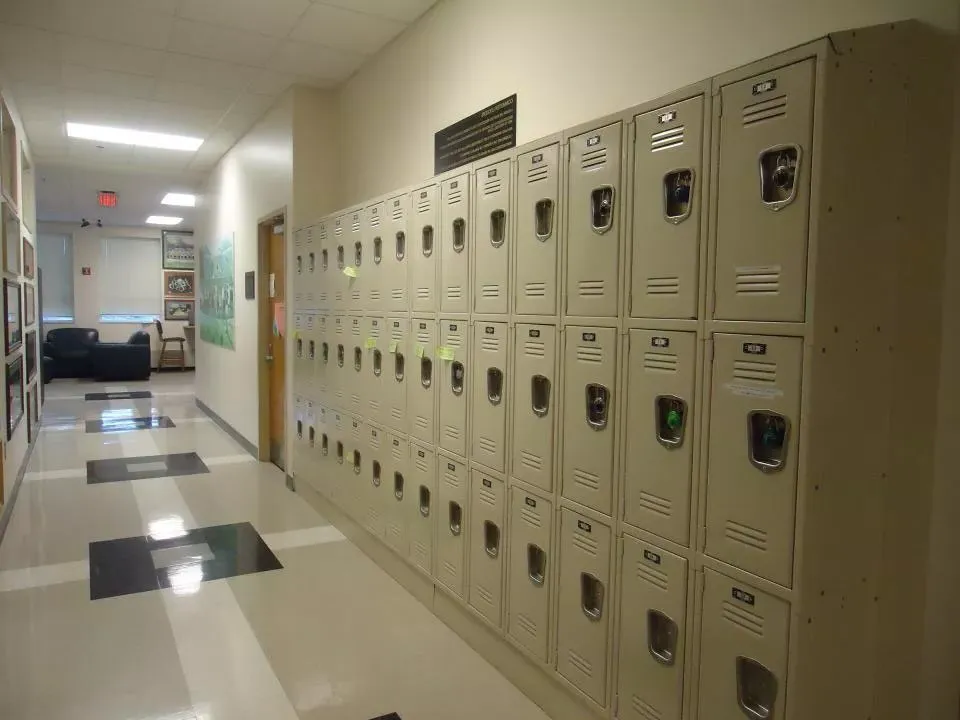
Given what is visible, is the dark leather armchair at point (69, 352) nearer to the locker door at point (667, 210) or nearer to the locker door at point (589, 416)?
the locker door at point (589, 416)

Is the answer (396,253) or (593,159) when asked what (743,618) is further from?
(396,253)

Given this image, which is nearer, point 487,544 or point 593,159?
point 593,159

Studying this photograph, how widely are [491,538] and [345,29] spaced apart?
3.25m

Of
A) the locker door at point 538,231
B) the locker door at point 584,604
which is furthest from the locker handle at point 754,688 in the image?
the locker door at point 538,231

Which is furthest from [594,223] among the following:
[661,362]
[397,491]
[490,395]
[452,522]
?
[397,491]

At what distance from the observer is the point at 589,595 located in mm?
2254

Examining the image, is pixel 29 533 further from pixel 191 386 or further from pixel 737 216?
pixel 191 386

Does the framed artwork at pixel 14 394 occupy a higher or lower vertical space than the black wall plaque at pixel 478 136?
lower

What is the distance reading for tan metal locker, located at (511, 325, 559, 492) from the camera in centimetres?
238

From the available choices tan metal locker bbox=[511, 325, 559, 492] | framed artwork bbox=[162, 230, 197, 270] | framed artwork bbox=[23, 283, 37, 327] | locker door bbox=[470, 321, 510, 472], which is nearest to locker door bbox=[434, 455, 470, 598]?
locker door bbox=[470, 321, 510, 472]

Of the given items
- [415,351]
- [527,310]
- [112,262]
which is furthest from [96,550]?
[112,262]

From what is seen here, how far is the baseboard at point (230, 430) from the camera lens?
6.72 meters

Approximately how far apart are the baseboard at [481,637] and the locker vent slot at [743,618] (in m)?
0.74

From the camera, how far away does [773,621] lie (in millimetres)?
1625
